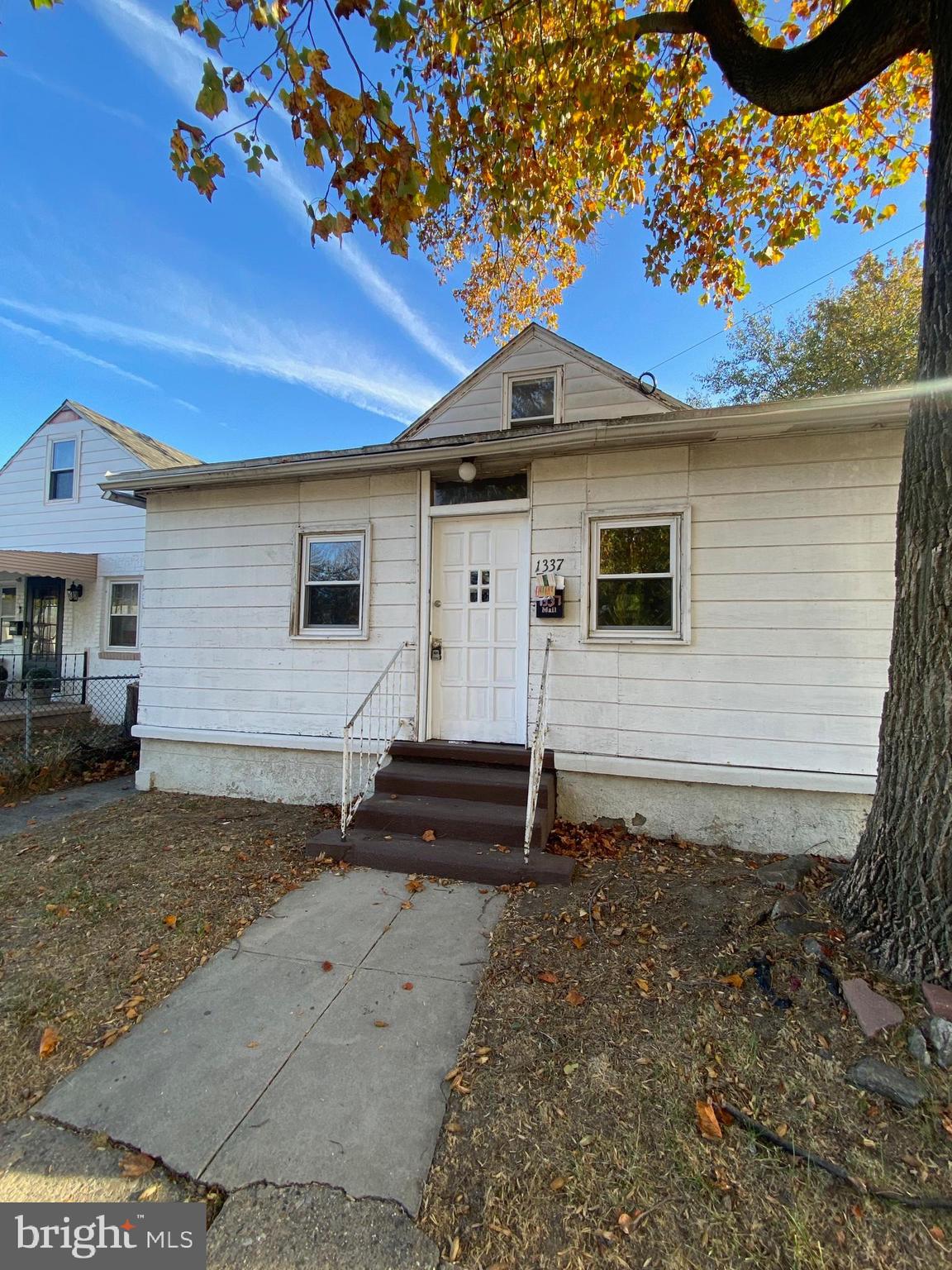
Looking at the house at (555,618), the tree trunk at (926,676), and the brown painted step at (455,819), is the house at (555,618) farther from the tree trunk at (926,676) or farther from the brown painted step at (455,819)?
the tree trunk at (926,676)

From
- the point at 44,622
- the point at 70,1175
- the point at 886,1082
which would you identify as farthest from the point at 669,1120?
the point at 44,622

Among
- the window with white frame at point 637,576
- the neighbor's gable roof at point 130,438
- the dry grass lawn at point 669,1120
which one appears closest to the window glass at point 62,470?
the neighbor's gable roof at point 130,438

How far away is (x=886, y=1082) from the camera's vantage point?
6.11 ft

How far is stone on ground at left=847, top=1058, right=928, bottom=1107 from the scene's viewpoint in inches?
71.3

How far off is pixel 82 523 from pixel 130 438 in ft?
6.51

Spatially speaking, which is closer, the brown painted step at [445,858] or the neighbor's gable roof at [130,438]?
the brown painted step at [445,858]

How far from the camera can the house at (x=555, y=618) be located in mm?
4066

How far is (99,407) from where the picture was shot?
10570mm

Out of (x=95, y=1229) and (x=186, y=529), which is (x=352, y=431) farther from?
(x=95, y=1229)

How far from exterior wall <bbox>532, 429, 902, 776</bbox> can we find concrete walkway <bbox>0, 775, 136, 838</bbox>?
496cm

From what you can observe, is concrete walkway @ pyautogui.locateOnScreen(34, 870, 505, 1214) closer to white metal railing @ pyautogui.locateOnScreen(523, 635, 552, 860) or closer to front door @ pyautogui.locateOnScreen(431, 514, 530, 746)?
white metal railing @ pyautogui.locateOnScreen(523, 635, 552, 860)

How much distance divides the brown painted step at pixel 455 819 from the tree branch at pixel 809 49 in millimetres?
5011

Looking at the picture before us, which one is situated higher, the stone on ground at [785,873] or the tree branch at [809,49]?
the tree branch at [809,49]

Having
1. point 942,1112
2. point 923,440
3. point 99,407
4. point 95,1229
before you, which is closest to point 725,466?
point 923,440
